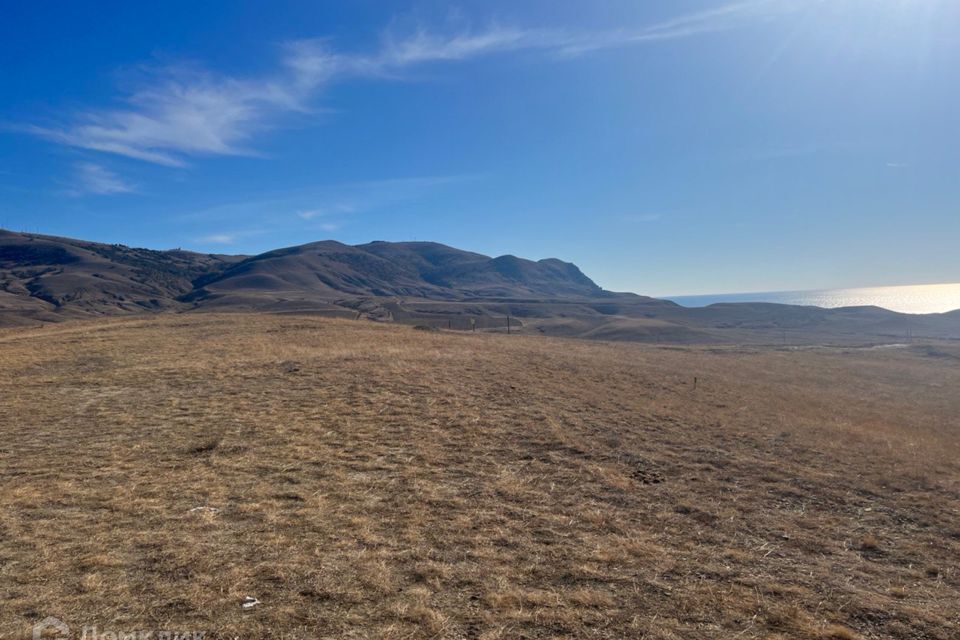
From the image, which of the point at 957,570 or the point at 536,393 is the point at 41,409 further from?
the point at 957,570

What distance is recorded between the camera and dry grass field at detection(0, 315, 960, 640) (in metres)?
6.00

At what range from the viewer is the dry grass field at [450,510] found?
236 inches

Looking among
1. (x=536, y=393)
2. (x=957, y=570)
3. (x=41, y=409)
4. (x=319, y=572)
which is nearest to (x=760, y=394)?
(x=536, y=393)

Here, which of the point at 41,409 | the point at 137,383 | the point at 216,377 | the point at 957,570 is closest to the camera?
the point at 957,570

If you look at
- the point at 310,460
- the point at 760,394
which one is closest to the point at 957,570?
the point at 310,460

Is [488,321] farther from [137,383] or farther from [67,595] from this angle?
[67,595]

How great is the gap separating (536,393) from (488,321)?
341 feet

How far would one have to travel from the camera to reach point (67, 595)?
5.83 meters

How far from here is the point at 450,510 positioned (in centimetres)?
897

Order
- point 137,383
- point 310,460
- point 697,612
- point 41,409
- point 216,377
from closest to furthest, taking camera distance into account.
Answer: point 697,612 < point 310,460 < point 41,409 < point 137,383 < point 216,377

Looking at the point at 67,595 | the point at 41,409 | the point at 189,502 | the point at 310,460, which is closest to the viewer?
the point at 67,595

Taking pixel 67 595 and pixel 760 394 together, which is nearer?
pixel 67 595

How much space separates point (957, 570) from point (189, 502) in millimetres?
13431

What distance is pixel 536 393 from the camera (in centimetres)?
1966
